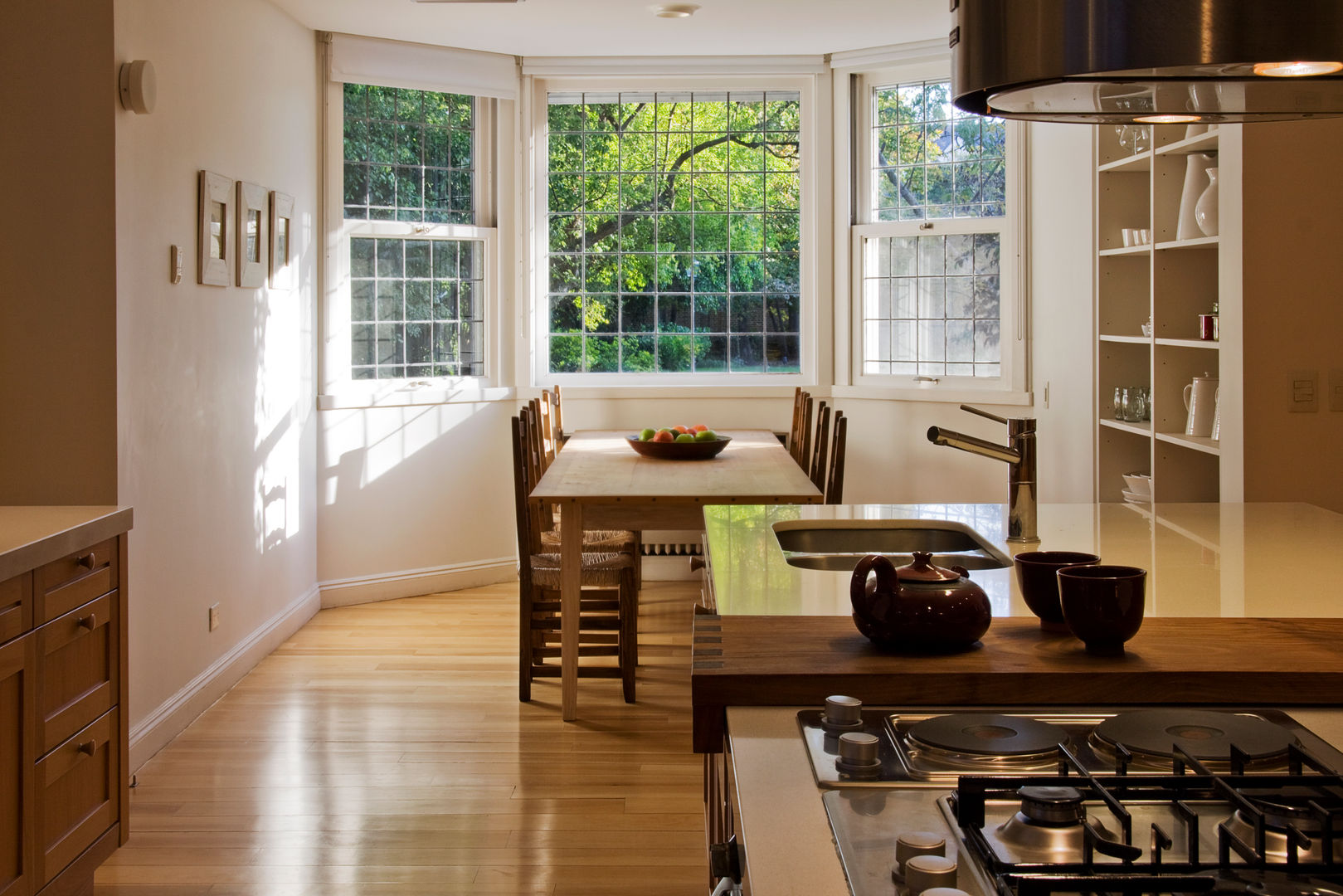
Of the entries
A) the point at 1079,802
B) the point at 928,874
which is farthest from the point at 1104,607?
the point at 928,874

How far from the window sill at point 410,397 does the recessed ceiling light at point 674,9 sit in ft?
6.71

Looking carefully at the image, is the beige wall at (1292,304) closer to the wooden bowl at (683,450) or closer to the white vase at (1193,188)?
the white vase at (1193,188)

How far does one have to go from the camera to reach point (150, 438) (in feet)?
12.6

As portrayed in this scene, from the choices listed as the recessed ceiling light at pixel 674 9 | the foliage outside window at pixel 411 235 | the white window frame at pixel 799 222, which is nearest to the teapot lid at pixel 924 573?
the recessed ceiling light at pixel 674 9

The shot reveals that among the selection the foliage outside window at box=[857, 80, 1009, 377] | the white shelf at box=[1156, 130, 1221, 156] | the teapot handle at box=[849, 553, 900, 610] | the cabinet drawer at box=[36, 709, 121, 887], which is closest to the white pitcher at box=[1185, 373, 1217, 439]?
the white shelf at box=[1156, 130, 1221, 156]

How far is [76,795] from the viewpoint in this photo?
271 centimetres

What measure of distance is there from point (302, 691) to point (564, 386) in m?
2.45

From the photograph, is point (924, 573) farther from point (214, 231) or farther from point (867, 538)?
point (214, 231)

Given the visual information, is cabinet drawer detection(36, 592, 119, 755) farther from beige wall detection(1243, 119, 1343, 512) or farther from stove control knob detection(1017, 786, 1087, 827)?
beige wall detection(1243, 119, 1343, 512)

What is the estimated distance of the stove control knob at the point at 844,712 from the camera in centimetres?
130

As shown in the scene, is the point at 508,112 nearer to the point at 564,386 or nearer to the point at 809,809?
the point at 564,386

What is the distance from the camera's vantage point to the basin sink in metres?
2.54

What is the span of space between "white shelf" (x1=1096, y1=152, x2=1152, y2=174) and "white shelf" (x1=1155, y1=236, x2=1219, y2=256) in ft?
1.07

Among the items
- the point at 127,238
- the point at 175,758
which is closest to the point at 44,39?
the point at 127,238
